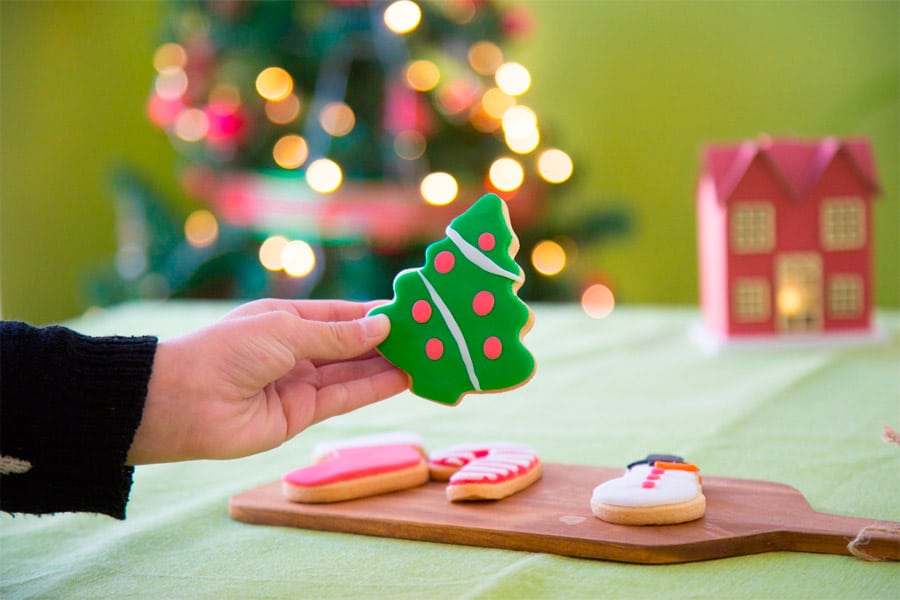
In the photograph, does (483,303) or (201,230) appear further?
(201,230)

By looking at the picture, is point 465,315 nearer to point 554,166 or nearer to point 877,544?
point 877,544

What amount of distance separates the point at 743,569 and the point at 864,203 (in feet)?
3.61

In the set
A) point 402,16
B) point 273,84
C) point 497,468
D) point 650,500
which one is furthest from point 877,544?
point 273,84

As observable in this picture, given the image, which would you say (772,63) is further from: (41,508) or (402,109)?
(41,508)

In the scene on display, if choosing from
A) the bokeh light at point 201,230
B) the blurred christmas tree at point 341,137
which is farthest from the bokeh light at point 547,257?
the bokeh light at point 201,230

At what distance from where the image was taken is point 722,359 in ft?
5.11

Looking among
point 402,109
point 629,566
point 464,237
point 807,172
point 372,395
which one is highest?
point 402,109

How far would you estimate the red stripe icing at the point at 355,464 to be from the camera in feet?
2.80

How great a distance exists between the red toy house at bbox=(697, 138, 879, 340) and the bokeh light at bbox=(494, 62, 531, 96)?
3.97ft

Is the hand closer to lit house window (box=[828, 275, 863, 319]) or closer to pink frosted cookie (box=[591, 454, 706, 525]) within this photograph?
pink frosted cookie (box=[591, 454, 706, 525])

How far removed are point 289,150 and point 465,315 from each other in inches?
82.7

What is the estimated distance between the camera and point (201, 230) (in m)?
3.19

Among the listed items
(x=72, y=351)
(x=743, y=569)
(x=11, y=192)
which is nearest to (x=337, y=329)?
(x=72, y=351)

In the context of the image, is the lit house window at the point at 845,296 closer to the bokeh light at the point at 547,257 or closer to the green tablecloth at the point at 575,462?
the green tablecloth at the point at 575,462
